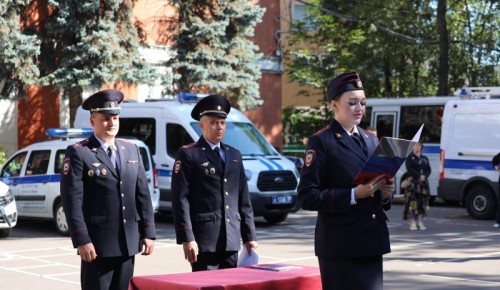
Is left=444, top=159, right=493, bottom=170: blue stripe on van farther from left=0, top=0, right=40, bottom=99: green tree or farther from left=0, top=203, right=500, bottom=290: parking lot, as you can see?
left=0, top=0, right=40, bottom=99: green tree

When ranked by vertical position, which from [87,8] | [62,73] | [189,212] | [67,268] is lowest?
[67,268]

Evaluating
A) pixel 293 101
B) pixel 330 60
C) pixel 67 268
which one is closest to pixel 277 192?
pixel 67 268

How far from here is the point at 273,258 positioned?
534 inches

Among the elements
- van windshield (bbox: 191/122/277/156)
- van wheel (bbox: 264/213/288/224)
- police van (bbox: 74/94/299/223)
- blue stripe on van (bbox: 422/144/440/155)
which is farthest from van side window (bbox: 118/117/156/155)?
blue stripe on van (bbox: 422/144/440/155)

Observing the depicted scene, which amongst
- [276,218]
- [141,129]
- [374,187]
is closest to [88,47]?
[141,129]

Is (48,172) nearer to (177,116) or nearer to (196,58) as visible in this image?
(177,116)

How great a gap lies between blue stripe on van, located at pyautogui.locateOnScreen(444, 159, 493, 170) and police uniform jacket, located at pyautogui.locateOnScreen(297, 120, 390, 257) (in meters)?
15.6

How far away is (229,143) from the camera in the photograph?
1844 centimetres

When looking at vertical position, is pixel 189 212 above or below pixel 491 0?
below

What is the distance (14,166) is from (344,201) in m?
14.1

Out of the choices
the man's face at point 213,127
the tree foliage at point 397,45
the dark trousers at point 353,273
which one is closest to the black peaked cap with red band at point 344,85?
the dark trousers at point 353,273

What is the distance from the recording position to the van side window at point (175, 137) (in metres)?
18.6

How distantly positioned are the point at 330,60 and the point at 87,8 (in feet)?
54.8

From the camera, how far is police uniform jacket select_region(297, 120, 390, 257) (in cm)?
522
